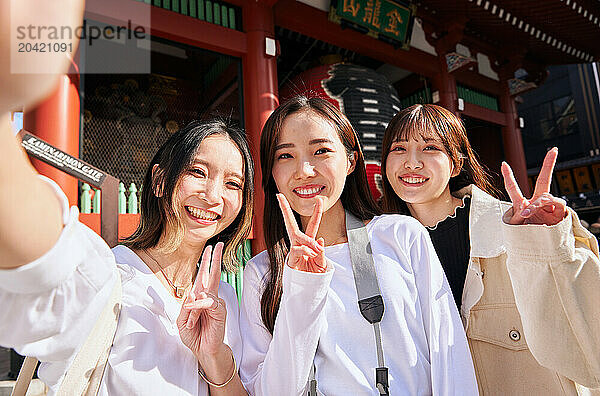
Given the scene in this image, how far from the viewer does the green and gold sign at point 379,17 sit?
5.81 m

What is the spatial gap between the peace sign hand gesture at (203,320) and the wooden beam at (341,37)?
4898 mm

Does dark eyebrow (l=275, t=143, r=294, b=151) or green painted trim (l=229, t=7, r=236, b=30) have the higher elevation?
green painted trim (l=229, t=7, r=236, b=30)

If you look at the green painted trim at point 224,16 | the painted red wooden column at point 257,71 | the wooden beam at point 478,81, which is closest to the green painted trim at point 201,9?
the green painted trim at point 224,16

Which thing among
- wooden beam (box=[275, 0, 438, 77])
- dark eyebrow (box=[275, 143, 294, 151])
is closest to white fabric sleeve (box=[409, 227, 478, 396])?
dark eyebrow (box=[275, 143, 294, 151])

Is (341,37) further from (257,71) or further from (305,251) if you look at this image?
(305,251)

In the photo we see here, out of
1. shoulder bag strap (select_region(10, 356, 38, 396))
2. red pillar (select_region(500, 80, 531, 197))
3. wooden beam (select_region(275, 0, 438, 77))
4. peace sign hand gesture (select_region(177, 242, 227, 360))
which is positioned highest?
wooden beam (select_region(275, 0, 438, 77))

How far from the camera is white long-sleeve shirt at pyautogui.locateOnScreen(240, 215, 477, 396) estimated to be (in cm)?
138

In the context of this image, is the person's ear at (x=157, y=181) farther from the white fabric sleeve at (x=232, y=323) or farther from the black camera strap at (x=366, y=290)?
the black camera strap at (x=366, y=290)

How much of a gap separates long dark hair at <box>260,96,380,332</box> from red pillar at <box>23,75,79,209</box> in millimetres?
2934

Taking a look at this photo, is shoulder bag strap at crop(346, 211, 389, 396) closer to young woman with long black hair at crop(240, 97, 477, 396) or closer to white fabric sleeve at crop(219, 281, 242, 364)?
young woman with long black hair at crop(240, 97, 477, 396)

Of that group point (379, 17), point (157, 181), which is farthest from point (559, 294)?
point (379, 17)

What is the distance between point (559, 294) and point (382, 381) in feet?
2.06

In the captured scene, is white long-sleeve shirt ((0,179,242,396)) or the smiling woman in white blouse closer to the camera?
the smiling woman in white blouse

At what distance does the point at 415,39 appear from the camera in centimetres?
707
